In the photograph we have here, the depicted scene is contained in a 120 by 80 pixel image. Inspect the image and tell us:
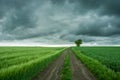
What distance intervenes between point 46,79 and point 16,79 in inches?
132

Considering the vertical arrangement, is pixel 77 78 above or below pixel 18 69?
below

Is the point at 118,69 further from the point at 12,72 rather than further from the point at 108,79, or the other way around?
the point at 12,72

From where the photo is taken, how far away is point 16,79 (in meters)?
13.9

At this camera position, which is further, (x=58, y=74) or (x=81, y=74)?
(x=81, y=74)

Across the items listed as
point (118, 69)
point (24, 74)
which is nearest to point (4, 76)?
point (24, 74)

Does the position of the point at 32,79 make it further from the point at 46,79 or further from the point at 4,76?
the point at 4,76

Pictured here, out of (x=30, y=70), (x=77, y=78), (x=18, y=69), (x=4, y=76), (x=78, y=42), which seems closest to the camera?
(x=4, y=76)

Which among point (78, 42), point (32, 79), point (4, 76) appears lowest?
point (32, 79)

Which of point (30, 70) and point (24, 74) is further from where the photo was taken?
point (30, 70)

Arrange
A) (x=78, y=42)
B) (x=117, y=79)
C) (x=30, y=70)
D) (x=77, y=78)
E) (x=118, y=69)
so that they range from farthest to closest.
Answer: (x=78, y=42), (x=118, y=69), (x=30, y=70), (x=77, y=78), (x=117, y=79)

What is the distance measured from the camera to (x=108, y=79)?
1556 centimetres

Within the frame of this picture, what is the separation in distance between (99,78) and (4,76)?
933 centimetres

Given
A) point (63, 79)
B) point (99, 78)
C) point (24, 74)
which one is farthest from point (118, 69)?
point (24, 74)

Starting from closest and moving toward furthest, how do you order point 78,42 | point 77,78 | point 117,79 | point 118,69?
point 117,79
point 77,78
point 118,69
point 78,42
